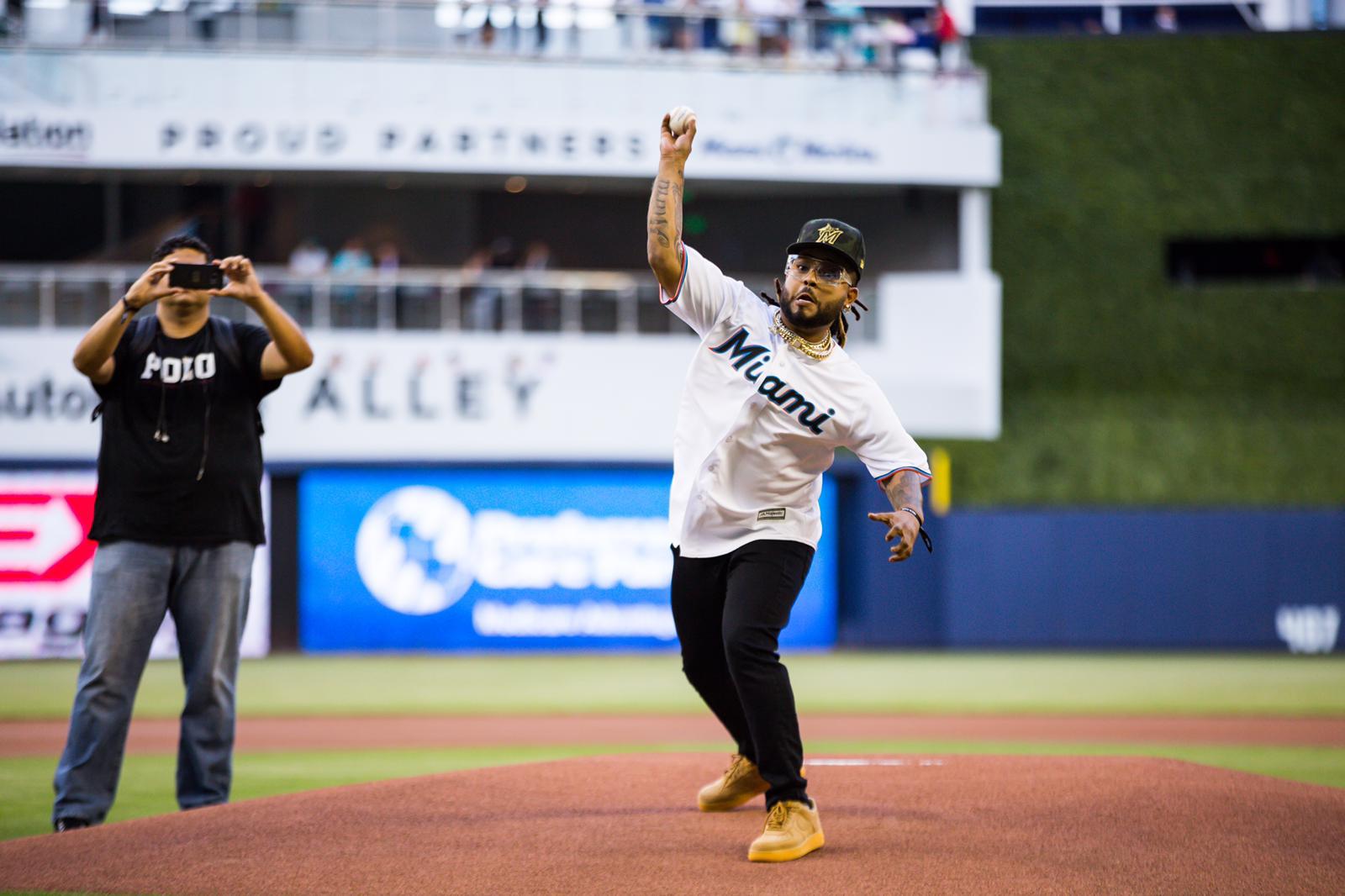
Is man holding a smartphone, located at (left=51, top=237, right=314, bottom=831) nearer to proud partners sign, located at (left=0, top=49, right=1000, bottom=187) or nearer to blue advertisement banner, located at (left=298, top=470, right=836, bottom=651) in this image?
blue advertisement banner, located at (left=298, top=470, right=836, bottom=651)

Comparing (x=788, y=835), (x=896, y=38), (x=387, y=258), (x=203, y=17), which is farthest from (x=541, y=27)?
(x=788, y=835)

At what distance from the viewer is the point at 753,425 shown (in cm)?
517

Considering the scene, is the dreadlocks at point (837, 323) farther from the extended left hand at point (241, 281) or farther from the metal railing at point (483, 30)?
the metal railing at point (483, 30)

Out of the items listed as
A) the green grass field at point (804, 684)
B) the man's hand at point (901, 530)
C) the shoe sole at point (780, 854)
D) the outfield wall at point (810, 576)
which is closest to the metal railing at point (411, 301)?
the outfield wall at point (810, 576)

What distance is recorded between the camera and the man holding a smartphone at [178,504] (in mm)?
5789

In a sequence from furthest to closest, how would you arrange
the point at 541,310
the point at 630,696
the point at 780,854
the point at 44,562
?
the point at 541,310
the point at 44,562
the point at 630,696
the point at 780,854

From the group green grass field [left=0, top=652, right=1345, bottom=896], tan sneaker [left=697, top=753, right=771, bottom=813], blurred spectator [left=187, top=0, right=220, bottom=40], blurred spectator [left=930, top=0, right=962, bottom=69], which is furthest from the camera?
blurred spectator [left=930, top=0, right=962, bottom=69]

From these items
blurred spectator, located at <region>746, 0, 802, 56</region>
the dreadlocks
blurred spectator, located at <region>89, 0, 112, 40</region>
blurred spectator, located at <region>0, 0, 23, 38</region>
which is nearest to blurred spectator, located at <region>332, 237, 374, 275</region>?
blurred spectator, located at <region>89, 0, 112, 40</region>

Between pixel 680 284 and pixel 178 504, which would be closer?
pixel 680 284

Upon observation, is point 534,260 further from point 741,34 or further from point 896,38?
point 896,38

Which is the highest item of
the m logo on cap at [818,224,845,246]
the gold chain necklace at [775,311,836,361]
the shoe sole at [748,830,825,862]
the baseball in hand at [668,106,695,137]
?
the baseball in hand at [668,106,695,137]

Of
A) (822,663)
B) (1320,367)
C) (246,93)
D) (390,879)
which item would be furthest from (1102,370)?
(390,879)

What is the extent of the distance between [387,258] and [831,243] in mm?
17093

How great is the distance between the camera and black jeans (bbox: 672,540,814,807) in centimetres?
498
